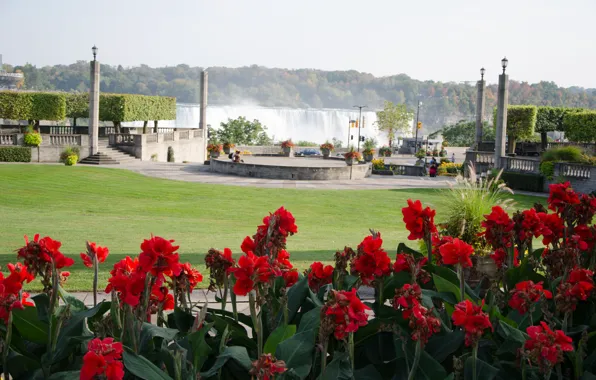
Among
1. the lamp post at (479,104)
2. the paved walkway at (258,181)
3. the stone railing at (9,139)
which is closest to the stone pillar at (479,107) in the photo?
the lamp post at (479,104)

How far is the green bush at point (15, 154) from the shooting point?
3762 cm

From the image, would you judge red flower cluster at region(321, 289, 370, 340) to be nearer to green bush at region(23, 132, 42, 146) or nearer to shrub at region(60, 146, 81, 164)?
shrub at region(60, 146, 81, 164)

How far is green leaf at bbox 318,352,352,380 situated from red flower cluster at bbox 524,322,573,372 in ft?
2.71

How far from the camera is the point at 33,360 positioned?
353 centimetres

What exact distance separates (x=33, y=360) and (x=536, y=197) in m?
29.4

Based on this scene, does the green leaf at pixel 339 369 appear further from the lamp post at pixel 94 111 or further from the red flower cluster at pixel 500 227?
the lamp post at pixel 94 111

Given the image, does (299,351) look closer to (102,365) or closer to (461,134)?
(102,365)

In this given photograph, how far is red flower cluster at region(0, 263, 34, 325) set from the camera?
3230 mm

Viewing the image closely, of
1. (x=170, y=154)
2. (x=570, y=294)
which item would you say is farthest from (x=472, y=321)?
(x=170, y=154)

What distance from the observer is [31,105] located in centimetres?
4588

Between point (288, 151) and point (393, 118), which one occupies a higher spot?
point (393, 118)

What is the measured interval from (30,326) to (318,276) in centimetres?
171

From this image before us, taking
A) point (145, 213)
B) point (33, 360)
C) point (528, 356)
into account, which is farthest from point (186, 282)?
point (145, 213)

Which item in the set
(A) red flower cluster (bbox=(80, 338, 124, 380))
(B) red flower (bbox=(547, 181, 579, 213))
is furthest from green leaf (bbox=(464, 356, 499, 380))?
(B) red flower (bbox=(547, 181, 579, 213))
